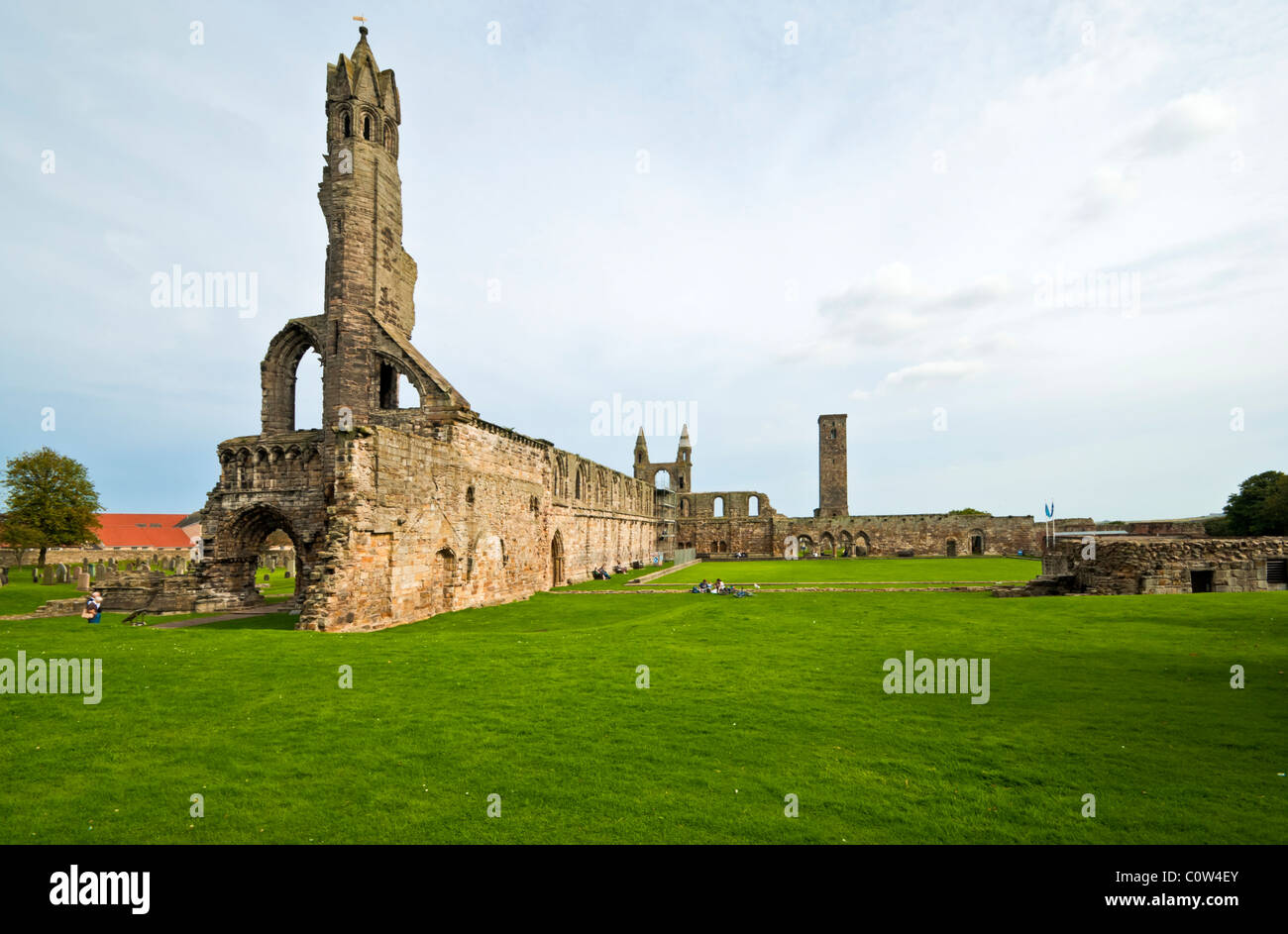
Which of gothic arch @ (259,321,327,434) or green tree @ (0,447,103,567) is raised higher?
gothic arch @ (259,321,327,434)

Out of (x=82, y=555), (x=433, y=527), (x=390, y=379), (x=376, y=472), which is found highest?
(x=390, y=379)

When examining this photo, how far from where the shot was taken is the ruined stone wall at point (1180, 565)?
1853 cm

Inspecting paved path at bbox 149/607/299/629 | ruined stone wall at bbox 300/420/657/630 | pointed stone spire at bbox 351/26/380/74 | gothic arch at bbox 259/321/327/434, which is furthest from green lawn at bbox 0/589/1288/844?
pointed stone spire at bbox 351/26/380/74

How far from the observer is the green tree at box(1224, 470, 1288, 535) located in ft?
117

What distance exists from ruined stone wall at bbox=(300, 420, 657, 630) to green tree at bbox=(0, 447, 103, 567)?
31.3 meters

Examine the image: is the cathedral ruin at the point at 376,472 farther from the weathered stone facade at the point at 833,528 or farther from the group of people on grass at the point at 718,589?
the weathered stone facade at the point at 833,528

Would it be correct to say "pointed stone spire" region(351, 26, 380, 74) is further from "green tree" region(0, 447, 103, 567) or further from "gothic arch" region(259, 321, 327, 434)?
"green tree" region(0, 447, 103, 567)

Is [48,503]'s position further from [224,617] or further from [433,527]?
[433,527]

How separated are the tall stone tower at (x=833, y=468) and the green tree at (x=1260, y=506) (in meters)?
30.1

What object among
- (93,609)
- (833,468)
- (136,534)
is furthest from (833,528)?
(136,534)

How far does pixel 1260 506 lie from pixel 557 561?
4110cm

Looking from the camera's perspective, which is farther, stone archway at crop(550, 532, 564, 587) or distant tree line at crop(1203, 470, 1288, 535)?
distant tree line at crop(1203, 470, 1288, 535)

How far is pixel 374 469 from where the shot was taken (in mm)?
14961
